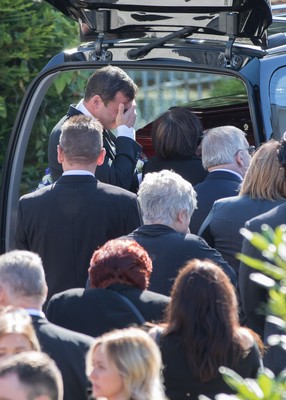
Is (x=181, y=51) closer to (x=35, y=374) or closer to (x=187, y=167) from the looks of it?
(x=187, y=167)

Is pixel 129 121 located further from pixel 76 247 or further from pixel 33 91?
pixel 76 247

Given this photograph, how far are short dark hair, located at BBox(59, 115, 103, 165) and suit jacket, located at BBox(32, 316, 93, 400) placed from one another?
4.33 feet

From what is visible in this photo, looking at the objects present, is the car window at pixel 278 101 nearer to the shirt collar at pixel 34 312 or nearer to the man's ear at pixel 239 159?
the man's ear at pixel 239 159

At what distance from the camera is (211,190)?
498cm

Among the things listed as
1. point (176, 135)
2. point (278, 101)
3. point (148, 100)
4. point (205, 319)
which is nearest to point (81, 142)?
point (176, 135)

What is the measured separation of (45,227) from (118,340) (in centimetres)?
168

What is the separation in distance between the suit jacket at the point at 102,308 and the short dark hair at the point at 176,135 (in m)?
1.64

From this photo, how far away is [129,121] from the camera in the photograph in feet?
17.5

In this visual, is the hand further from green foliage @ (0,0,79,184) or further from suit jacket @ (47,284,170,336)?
green foliage @ (0,0,79,184)

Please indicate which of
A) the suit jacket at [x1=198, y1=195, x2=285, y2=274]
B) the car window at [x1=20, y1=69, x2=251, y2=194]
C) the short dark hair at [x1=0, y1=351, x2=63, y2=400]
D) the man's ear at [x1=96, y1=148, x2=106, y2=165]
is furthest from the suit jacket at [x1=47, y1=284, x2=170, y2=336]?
the car window at [x1=20, y1=69, x2=251, y2=194]

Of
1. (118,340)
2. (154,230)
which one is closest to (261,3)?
(154,230)

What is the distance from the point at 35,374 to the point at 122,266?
3.81ft

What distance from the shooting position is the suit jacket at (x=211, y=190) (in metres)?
4.95

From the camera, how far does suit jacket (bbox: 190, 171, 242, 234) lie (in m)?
4.95
